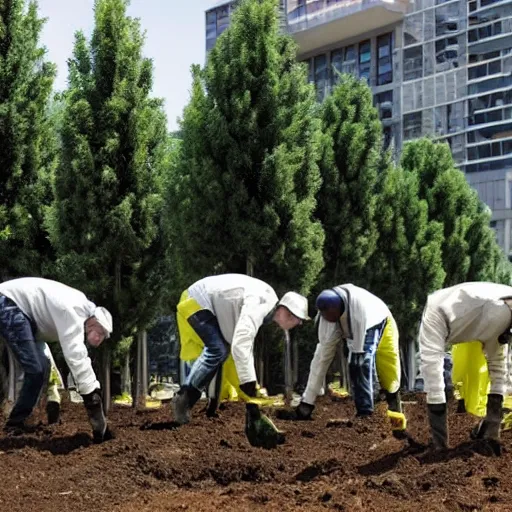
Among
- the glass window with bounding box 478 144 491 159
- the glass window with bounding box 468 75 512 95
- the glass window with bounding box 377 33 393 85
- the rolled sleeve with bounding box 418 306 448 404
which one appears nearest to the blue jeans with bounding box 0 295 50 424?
the rolled sleeve with bounding box 418 306 448 404

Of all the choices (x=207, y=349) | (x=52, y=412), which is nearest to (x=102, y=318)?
(x=207, y=349)

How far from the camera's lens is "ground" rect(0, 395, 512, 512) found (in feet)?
21.2

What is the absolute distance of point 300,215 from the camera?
15383 mm

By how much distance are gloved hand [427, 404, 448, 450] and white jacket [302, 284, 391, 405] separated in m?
1.77

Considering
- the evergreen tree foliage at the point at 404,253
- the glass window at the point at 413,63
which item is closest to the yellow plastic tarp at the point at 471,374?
the evergreen tree foliage at the point at 404,253

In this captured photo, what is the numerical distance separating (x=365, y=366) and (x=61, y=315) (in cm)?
284

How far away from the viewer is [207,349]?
10.2 m

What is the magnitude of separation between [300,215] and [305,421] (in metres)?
5.01

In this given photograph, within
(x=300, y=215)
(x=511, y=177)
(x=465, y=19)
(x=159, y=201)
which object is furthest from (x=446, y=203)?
(x=465, y=19)

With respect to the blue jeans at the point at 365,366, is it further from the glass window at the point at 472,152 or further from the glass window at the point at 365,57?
the glass window at the point at 365,57

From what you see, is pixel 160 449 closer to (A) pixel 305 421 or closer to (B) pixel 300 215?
(A) pixel 305 421

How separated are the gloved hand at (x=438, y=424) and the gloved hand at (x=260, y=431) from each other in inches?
60.3

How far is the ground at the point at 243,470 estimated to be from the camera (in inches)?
254

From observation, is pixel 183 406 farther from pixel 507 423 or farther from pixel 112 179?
pixel 112 179
